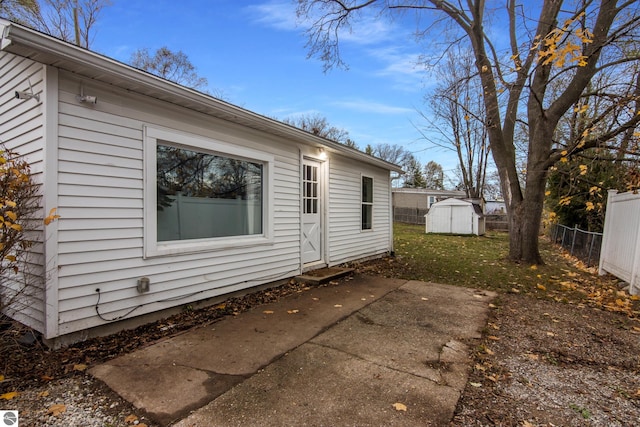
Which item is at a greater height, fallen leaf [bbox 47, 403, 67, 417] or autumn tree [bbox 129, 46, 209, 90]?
autumn tree [bbox 129, 46, 209, 90]

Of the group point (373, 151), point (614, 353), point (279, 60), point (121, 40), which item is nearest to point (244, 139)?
point (614, 353)

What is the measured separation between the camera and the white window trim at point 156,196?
3.78 metres

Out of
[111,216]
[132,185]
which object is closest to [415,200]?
[132,185]

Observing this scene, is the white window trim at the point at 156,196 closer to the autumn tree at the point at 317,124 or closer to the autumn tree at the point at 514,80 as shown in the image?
the autumn tree at the point at 514,80

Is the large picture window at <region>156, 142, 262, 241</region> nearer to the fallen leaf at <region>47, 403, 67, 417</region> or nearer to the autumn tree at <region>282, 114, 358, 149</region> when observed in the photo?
the fallen leaf at <region>47, 403, 67, 417</region>

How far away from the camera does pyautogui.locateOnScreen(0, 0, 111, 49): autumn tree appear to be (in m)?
8.65

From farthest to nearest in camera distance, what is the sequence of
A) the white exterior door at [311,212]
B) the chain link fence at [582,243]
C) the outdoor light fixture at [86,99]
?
the chain link fence at [582,243] → the white exterior door at [311,212] → the outdoor light fixture at [86,99]

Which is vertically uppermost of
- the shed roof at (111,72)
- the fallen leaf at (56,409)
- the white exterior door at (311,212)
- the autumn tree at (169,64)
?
the autumn tree at (169,64)

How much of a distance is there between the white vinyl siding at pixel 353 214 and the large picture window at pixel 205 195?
90.8 inches

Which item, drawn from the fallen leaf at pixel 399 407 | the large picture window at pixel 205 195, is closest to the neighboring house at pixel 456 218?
the large picture window at pixel 205 195

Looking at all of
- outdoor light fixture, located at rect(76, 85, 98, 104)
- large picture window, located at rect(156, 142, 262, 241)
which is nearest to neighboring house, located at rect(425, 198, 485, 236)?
large picture window, located at rect(156, 142, 262, 241)

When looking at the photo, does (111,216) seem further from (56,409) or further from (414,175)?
(414,175)

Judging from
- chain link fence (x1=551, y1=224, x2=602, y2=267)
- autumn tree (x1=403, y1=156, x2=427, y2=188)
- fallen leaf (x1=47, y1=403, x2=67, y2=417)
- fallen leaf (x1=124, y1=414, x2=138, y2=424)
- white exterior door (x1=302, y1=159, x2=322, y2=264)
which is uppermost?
autumn tree (x1=403, y1=156, x2=427, y2=188)

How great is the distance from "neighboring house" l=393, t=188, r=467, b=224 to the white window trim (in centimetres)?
2358
